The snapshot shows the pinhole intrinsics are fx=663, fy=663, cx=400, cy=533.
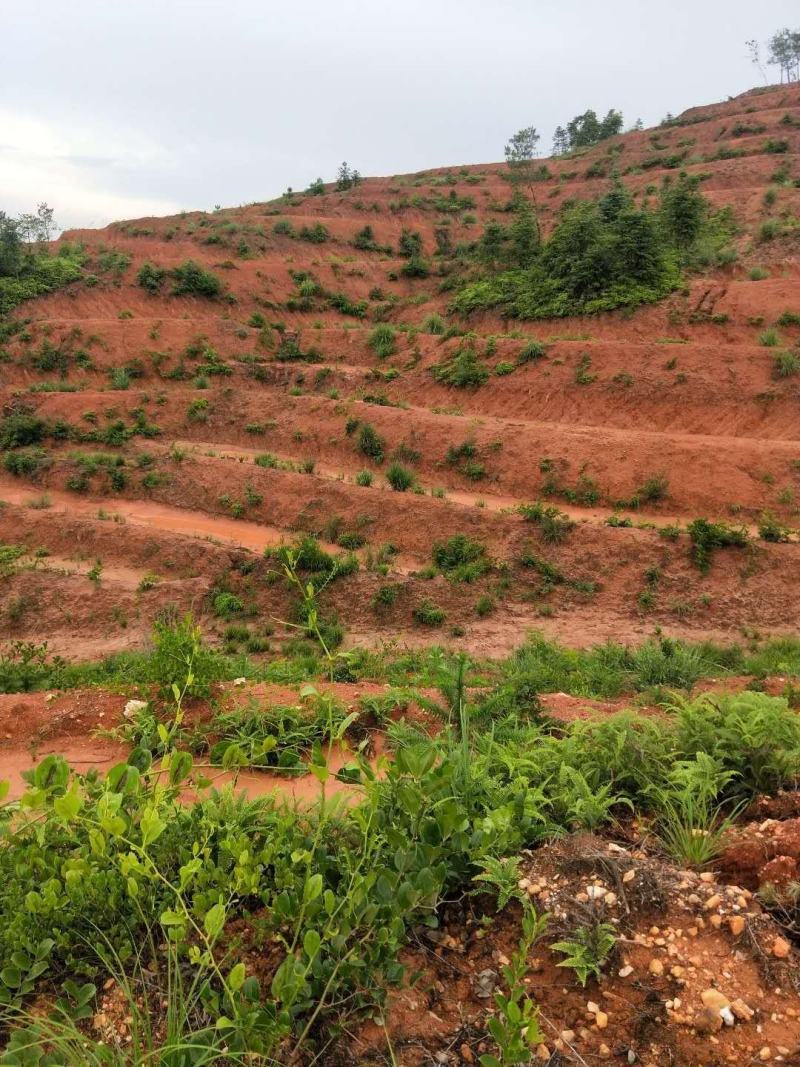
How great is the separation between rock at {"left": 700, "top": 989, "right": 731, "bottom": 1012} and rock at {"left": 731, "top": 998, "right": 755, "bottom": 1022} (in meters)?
0.02

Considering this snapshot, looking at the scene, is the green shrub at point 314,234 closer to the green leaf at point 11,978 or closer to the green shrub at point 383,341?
the green shrub at point 383,341

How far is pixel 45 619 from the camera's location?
1216 centimetres

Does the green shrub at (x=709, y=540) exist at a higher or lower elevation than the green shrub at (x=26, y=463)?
lower

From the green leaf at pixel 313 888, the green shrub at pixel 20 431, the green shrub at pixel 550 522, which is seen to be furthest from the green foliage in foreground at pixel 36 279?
the green leaf at pixel 313 888

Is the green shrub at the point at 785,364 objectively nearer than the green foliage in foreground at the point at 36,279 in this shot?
Yes

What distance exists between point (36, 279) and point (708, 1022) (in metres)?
35.2

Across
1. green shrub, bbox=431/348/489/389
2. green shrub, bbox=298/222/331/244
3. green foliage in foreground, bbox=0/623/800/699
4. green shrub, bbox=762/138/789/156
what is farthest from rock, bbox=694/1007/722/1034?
green shrub, bbox=762/138/789/156

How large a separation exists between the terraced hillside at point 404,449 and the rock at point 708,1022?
28.8 feet

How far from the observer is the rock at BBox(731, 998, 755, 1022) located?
82.0 inches

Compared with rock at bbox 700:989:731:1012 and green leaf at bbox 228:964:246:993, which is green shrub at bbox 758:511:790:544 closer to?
rock at bbox 700:989:731:1012

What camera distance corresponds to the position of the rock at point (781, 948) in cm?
227

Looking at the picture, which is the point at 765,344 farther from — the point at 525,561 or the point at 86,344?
the point at 86,344

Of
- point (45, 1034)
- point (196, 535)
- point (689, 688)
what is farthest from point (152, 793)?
point (196, 535)

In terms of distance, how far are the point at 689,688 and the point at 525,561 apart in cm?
566
